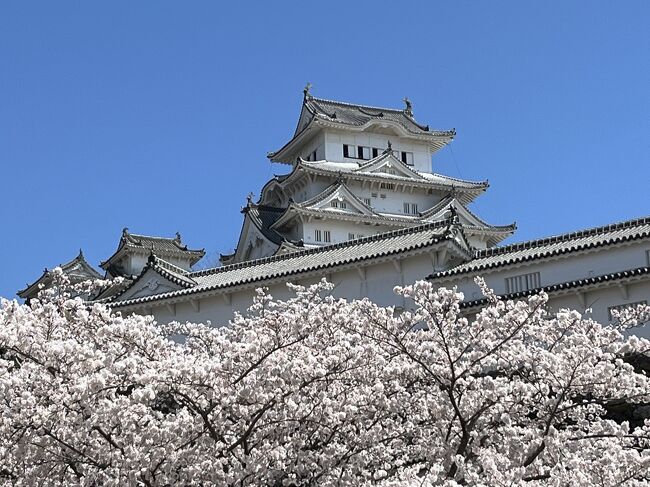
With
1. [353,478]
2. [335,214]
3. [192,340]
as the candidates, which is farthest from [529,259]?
[335,214]

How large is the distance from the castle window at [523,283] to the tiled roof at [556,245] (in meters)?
0.46

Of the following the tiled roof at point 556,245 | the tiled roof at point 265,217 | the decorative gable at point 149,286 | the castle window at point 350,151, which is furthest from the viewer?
the castle window at point 350,151

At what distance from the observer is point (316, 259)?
27812mm

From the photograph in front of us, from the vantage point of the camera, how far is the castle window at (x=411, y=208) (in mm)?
45438

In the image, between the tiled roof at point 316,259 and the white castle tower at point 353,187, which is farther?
the white castle tower at point 353,187

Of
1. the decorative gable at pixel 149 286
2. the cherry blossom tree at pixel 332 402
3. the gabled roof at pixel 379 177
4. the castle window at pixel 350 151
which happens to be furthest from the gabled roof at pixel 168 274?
the castle window at pixel 350 151

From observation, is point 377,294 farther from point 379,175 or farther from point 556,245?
point 379,175

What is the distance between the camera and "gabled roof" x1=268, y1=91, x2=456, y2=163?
4669cm

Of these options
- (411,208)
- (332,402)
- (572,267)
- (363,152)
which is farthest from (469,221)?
(332,402)

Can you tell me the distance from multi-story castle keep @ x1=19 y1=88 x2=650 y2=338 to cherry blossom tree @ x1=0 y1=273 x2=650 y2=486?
1209 cm

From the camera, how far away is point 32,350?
1065cm

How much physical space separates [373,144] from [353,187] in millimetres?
4187

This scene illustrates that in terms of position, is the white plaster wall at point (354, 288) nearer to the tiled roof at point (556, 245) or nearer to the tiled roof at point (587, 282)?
the tiled roof at point (556, 245)

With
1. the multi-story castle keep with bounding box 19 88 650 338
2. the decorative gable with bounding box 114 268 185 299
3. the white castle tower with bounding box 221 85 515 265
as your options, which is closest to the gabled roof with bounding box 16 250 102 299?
the multi-story castle keep with bounding box 19 88 650 338
